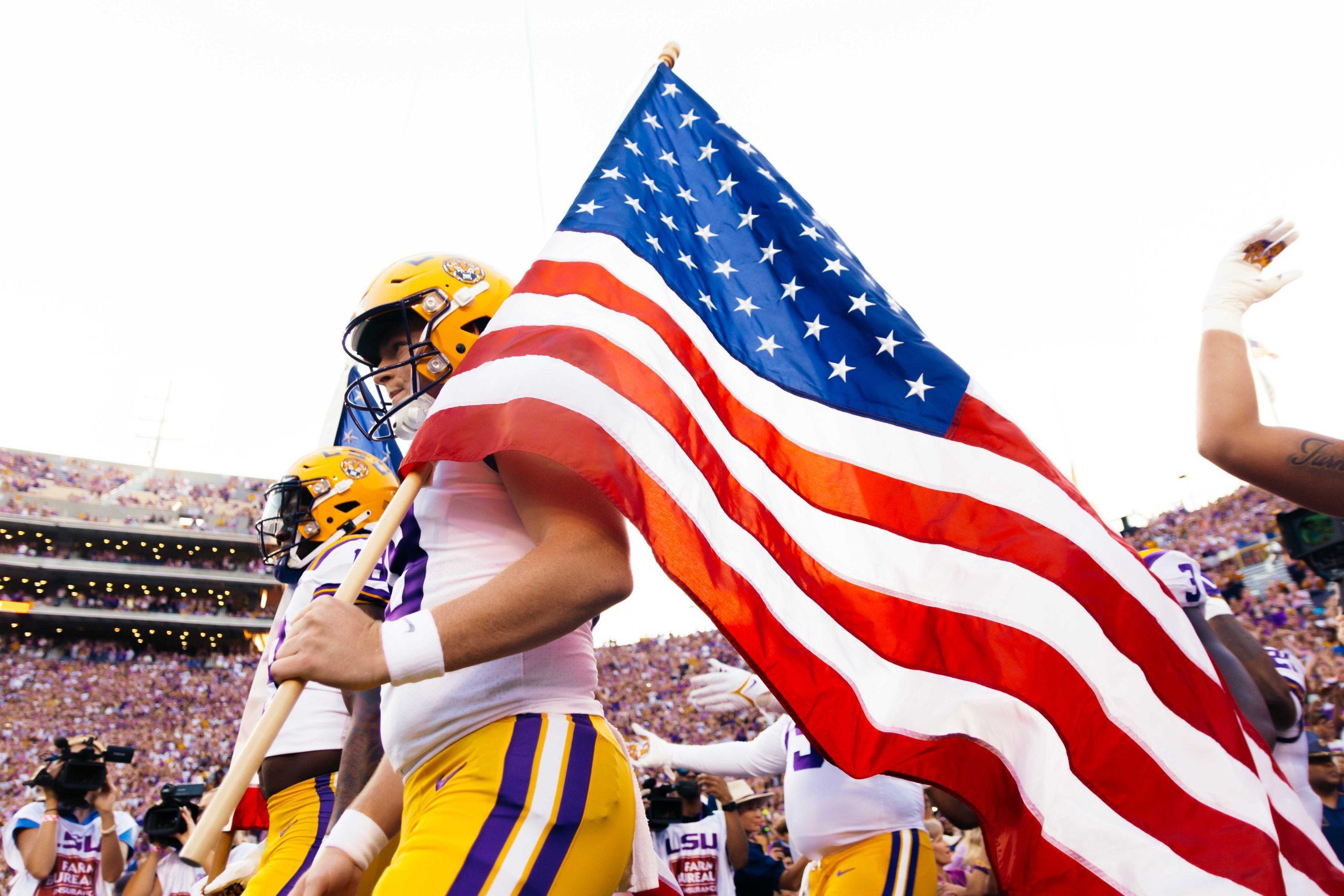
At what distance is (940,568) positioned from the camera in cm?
262

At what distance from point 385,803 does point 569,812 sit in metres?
0.62

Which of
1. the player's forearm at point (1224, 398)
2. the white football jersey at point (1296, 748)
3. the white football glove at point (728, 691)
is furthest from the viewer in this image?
the white football glove at point (728, 691)

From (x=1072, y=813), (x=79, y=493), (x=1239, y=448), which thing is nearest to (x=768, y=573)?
(x=1072, y=813)

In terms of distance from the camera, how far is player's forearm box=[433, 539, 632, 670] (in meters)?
1.80

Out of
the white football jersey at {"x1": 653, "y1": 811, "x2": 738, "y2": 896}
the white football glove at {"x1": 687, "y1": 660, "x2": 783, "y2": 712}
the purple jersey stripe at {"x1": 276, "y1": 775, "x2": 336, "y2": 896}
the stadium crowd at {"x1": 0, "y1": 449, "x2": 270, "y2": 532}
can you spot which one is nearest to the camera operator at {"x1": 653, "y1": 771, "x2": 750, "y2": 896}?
the white football jersey at {"x1": 653, "y1": 811, "x2": 738, "y2": 896}

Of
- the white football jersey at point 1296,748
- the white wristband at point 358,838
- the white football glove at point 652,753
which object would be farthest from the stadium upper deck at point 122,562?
the white wristband at point 358,838

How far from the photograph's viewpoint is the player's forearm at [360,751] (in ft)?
8.94

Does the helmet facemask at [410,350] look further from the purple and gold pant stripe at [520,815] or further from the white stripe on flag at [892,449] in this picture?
the purple and gold pant stripe at [520,815]

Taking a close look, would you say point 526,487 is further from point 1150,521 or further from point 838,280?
point 1150,521

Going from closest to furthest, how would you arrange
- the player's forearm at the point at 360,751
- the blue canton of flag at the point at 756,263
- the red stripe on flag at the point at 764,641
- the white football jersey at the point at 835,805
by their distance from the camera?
the red stripe on flag at the point at 764,641 < the player's forearm at the point at 360,751 < the blue canton of flag at the point at 756,263 < the white football jersey at the point at 835,805

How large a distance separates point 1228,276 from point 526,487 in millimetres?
2406

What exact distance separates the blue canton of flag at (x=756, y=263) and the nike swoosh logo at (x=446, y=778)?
1563 mm

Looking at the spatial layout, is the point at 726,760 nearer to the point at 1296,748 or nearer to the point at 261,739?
the point at 1296,748

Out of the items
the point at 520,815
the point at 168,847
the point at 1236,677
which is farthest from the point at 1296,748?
the point at 168,847
